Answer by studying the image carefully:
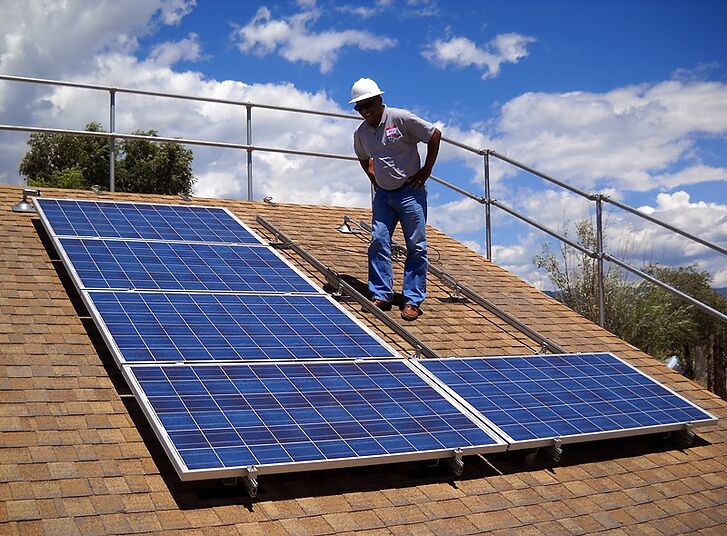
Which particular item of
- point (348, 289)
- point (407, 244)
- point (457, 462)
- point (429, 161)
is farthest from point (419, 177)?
point (457, 462)

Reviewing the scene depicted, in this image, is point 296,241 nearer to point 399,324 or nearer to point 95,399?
point 399,324

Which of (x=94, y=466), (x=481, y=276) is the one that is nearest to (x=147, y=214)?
(x=481, y=276)

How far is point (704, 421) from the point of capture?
27.5ft

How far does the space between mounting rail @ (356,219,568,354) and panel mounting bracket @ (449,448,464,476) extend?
3.14m

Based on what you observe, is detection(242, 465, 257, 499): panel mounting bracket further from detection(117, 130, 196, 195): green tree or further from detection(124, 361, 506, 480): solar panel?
detection(117, 130, 196, 195): green tree

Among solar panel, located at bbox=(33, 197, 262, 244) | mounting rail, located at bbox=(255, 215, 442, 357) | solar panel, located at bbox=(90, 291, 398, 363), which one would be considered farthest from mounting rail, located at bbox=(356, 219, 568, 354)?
solar panel, located at bbox=(33, 197, 262, 244)

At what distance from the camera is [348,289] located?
1012 cm

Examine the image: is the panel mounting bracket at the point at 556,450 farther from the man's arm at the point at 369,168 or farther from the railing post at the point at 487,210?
the railing post at the point at 487,210

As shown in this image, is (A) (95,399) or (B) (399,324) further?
(B) (399,324)

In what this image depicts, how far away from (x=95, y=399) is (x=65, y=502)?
56.8 inches

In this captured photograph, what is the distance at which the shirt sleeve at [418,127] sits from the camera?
32.8 feet

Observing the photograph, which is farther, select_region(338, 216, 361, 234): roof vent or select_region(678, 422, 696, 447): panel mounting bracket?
select_region(338, 216, 361, 234): roof vent

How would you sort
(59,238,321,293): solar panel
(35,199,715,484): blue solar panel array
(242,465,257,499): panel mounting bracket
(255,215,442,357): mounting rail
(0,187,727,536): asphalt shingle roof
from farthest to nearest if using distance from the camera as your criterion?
(255,215,442,357): mounting rail < (59,238,321,293): solar panel < (35,199,715,484): blue solar panel array < (242,465,257,499): panel mounting bracket < (0,187,727,536): asphalt shingle roof

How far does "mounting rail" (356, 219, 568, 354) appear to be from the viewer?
31.8ft
